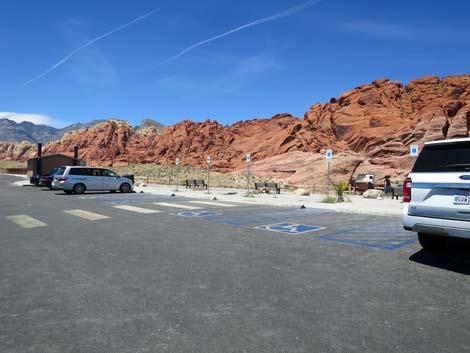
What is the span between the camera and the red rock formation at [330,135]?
5106 cm

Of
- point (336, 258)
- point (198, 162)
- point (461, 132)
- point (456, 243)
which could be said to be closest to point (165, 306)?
point (336, 258)

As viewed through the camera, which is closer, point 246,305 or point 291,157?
point 246,305

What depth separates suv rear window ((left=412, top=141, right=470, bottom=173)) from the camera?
5.24 metres

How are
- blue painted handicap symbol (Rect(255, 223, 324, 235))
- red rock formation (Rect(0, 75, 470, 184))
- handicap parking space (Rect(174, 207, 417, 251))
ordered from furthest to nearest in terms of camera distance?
red rock formation (Rect(0, 75, 470, 184)) < blue painted handicap symbol (Rect(255, 223, 324, 235)) < handicap parking space (Rect(174, 207, 417, 251))

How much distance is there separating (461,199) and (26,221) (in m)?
10.9

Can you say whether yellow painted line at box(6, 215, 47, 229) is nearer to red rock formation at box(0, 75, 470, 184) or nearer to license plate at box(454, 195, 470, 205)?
license plate at box(454, 195, 470, 205)

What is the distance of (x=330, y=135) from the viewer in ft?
250

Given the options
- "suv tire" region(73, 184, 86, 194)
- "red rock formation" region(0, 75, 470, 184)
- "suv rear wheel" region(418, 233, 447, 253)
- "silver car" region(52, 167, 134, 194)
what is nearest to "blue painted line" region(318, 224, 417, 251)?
"suv rear wheel" region(418, 233, 447, 253)

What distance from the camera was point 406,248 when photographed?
684 centimetres

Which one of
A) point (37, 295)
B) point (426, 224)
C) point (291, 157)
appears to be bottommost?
point (37, 295)

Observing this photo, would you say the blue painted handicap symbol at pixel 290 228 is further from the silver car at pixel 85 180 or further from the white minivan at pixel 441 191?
the silver car at pixel 85 180

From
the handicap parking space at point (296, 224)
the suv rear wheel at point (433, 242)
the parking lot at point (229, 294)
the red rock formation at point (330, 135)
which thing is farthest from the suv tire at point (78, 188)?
the red rock formation at point (330, 135)

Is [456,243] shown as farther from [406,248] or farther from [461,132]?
[461,132]

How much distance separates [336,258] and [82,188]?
68.0ft
